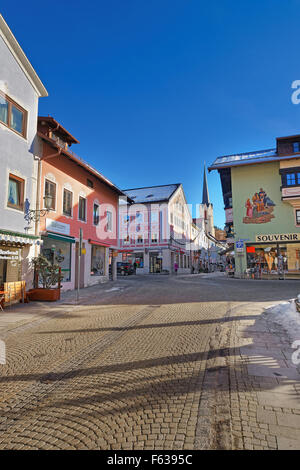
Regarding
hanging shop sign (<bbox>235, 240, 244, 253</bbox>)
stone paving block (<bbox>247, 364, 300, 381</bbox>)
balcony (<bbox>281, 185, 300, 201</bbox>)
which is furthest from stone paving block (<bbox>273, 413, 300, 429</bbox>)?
balcony (<bbox>281, 185, 300, 201</bbox>)

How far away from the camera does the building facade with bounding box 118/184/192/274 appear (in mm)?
38594

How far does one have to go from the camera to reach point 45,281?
12500mm

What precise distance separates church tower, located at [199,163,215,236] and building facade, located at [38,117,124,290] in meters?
52.7

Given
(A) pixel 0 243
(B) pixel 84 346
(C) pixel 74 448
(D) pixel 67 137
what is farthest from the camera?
(D) pixel 67 137

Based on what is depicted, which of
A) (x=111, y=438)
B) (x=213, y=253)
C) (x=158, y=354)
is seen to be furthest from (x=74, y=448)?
(x=213, y=253)

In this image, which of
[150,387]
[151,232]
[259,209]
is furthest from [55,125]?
[151,232]

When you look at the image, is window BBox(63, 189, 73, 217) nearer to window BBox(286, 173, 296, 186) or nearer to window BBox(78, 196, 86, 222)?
window BBox(78, 196, 86, 222)

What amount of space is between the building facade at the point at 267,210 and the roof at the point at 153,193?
11269 mm

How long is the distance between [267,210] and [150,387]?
27.9 meters

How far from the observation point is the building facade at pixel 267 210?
2700cm

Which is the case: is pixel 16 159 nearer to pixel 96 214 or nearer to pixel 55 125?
pixel 55 125

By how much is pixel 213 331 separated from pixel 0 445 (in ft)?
16.3

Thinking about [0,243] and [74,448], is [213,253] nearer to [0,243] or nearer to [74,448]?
[0,243]

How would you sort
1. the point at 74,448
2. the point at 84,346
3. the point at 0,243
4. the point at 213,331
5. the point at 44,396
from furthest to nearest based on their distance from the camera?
1. the point at 0,243
2. the point at 213,331
3. the point at 84,346
4. the point at 44,396
5. the point at 74,448
